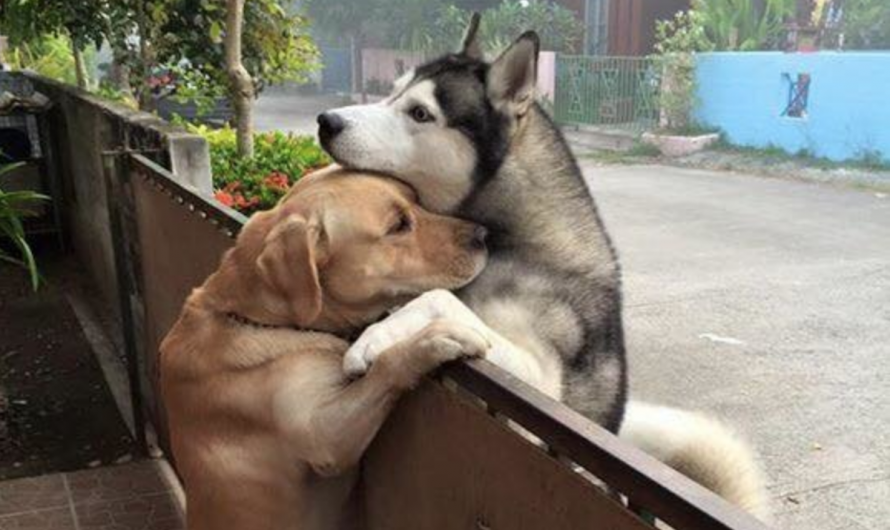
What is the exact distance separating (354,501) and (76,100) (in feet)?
18.7

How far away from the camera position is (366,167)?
6.81 ft

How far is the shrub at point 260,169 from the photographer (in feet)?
16.5

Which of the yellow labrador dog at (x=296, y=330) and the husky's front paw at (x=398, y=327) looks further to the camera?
the yellow labrador dog at (x=296, y=330)

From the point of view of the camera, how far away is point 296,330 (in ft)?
6.31

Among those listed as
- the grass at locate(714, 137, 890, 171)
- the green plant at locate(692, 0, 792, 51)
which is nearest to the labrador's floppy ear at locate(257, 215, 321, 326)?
the grass at locate(714, 137, 890, 171)

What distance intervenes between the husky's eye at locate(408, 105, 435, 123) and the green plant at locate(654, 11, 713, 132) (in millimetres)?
16697

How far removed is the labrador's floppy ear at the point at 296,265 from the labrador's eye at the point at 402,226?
16 centimetres

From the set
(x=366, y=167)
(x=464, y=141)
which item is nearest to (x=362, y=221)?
(x=366, y=167)

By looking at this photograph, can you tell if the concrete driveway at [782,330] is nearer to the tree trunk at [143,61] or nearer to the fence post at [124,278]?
the fence post at [124,278]

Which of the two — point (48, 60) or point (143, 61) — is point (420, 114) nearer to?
point (143, 61)

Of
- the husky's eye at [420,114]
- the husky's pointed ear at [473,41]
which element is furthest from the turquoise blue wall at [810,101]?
the husky's eye at [420,114]

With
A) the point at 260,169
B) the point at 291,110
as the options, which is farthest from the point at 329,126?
the point at 291,110

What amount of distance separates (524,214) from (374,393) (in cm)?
73

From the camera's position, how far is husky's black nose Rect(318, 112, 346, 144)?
204cm
